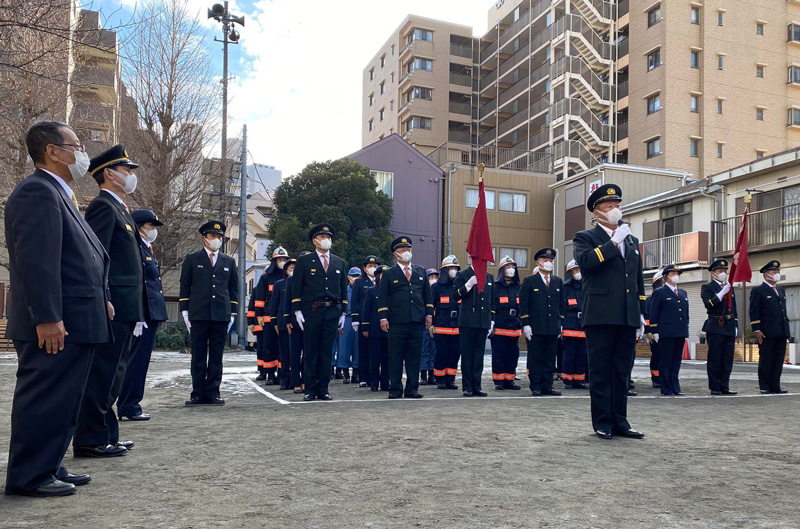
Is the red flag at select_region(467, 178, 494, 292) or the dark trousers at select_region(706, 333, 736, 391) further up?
the red flag at select_region(467, 178, 494, 292)

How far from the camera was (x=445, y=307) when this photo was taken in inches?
484

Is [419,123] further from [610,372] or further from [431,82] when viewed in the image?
[610,372]

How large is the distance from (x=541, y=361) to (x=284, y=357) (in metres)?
3.99

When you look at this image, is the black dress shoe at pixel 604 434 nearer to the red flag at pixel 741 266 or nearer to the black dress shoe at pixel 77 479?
the black dress shoe at pixel 77 479

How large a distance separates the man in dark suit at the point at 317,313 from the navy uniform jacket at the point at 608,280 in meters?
3.71

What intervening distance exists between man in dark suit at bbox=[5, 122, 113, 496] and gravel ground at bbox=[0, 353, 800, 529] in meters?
0.25

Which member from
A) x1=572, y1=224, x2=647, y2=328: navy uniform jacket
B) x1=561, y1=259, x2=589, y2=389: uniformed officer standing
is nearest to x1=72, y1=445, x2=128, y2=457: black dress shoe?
x1=572, y1=224, x2=647, y2=328: navy uniform jacket

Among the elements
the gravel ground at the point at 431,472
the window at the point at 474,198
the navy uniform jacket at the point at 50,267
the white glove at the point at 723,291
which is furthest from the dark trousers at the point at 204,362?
the window at the point at 474,198

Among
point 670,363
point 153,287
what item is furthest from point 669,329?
point 153,287

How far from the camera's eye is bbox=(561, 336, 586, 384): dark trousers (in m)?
12.1

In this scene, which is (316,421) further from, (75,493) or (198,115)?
(198,115)

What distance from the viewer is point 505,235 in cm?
3828

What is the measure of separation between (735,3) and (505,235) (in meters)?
18.9

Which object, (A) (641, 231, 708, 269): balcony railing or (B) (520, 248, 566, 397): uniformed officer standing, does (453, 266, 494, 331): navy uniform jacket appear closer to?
(B) (520, 248, 566, 397): uniformed officer standing
